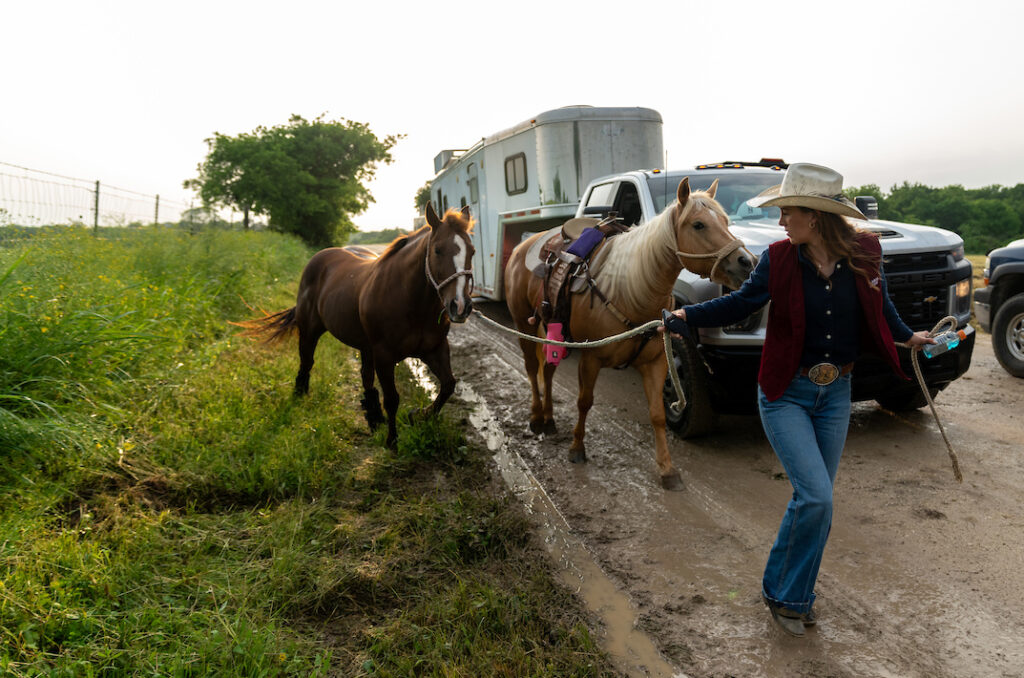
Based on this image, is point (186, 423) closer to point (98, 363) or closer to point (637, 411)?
point (98, 363)

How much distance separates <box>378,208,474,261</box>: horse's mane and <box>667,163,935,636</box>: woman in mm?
2433

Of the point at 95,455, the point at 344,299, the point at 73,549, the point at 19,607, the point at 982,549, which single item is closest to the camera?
the point at 19,607

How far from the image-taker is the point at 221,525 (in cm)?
358

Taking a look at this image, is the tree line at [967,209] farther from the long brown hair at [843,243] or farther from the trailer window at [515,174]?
the long brown hair at [843,243]

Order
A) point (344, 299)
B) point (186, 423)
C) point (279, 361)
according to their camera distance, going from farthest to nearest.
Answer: point (279, 361)
point (344, 299)
point (186, 423)

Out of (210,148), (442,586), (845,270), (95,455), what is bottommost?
(442,586)

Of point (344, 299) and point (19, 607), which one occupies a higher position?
point (344, 299)

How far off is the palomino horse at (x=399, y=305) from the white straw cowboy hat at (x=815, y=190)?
230 centimetres

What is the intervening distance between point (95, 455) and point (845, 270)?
4.39 metres

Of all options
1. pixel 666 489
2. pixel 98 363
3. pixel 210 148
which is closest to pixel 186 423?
pixel 98 363

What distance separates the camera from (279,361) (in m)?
7.23

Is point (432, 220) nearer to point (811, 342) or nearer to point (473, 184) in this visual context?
→ point (811, 342)

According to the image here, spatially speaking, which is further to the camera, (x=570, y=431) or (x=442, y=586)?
(x=570, y=431)

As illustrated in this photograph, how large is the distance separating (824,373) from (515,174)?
326 inches
